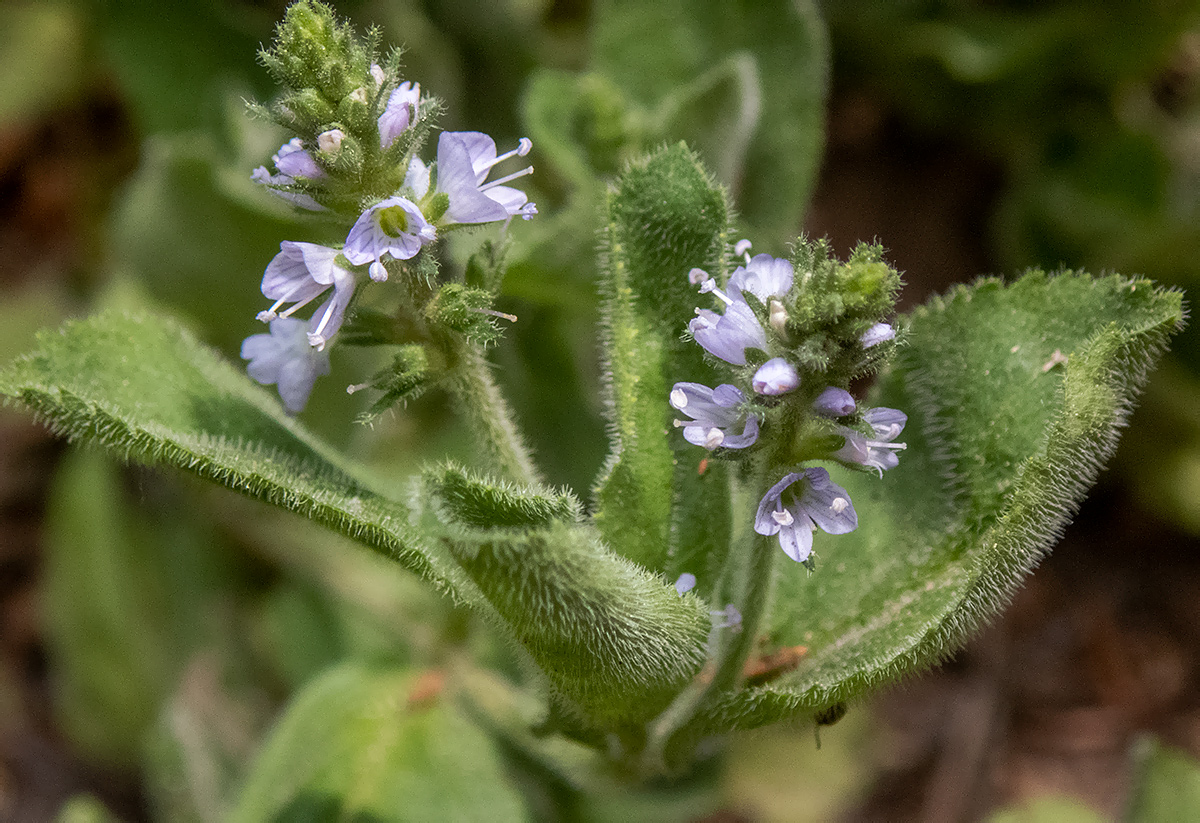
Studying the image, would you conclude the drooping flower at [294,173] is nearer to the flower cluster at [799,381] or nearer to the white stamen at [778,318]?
the flower cluster at [799,381]

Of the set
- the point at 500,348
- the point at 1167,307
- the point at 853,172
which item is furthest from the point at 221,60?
the point at 1167,307

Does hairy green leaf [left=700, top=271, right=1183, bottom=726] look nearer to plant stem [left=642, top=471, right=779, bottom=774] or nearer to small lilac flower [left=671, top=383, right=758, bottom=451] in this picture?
plant stem [left=642, top=471, right=779, bottom=774]

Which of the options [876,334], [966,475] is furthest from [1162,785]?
[876,334]

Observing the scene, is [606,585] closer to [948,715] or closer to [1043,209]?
[948,715]

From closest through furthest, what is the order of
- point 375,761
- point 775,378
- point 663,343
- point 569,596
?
1. point 775,378
2. point 569,596
3. point 663,343
4. point 375,761

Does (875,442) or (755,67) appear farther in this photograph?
(755,67)

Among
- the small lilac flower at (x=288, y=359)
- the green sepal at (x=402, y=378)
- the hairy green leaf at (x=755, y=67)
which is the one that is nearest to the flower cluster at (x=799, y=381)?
the green sepal at (x=402, y=378)

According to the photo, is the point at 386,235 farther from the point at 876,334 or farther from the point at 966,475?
the point at 966,475
